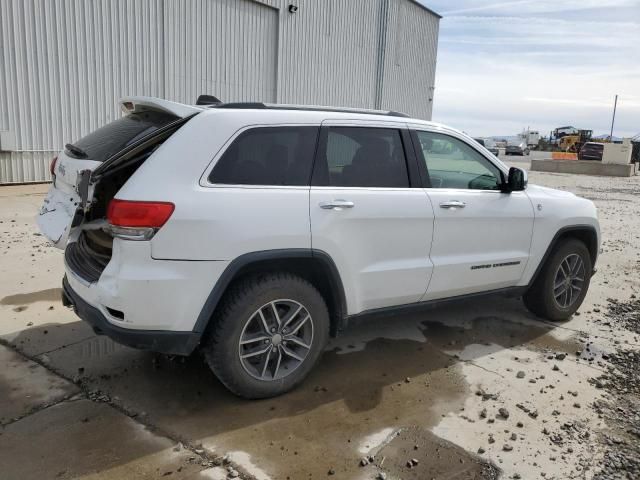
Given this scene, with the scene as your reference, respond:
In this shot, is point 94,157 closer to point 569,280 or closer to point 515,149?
point 569,280

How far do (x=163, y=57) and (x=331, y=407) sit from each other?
37.3 feet

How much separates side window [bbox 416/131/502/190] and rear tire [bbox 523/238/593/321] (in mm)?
1083

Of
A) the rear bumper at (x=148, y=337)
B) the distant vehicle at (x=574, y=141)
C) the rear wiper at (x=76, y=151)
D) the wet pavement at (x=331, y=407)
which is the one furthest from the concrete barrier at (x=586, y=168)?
the rear bumper at (x=148, y=337)

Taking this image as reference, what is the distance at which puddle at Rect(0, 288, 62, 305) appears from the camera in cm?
502

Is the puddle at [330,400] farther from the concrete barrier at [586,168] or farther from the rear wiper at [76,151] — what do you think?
the concrete barrier at [586,168]

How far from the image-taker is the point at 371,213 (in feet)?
11.9

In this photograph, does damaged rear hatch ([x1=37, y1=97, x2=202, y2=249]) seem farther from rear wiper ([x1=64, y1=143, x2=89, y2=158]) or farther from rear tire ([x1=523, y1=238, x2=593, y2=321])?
rear tire ([x1=523, y1=238, x2=593, y2=321])

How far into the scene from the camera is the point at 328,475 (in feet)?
9.24

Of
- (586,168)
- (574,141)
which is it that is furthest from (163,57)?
(574,141)

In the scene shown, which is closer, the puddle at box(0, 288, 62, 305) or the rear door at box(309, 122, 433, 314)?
the rear door at box(309, 122, 433, 314)

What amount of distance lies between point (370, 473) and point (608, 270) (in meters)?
5.87

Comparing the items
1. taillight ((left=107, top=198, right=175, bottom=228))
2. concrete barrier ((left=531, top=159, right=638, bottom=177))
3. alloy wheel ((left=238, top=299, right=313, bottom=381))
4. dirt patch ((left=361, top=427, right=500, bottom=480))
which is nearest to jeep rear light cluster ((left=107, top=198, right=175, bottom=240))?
taillight ((left=107, top=198, right=175, bottom=228))

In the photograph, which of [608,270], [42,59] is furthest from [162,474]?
[42,59]

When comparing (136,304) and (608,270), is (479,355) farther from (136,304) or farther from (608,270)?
(608,270)
